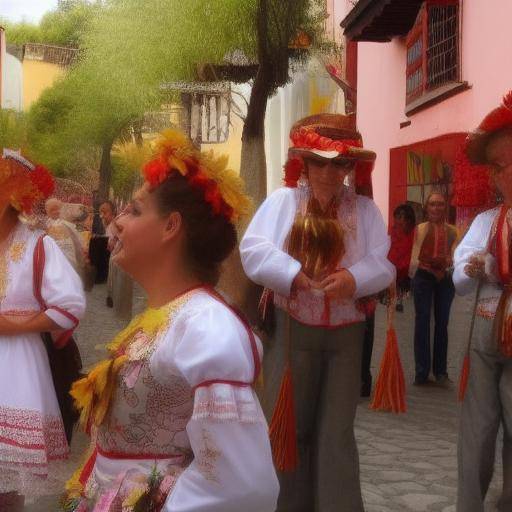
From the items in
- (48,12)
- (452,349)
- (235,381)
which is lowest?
(452,349)

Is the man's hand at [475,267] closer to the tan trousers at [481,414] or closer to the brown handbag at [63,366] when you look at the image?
the tan trousers at [481,414]

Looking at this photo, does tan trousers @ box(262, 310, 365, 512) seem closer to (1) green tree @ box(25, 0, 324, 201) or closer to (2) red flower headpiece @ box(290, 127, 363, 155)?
(2) red flower headpiece @ box(290, 127, 363, 155)

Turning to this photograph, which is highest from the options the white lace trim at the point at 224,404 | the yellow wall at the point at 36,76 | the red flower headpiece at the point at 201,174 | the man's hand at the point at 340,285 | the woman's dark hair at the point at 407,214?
the yellow wall at the point at 36,76

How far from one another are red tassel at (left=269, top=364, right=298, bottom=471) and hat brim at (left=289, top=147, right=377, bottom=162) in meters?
0.91

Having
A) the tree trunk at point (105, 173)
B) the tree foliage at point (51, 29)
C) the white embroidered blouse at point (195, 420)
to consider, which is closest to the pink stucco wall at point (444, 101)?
the white embroidered blouse at point (195, 420)

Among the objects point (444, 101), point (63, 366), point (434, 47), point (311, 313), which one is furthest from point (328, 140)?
point (434, 47)

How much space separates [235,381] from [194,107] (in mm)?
22702

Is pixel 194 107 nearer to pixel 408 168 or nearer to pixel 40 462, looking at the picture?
pixel 408 168

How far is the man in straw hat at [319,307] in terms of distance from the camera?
15.2 ft

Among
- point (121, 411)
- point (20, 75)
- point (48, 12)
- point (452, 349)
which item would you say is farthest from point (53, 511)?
point (48, 12)

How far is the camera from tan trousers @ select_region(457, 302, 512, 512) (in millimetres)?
4539

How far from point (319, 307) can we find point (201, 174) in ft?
7.37

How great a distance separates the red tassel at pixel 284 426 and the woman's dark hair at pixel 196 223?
2233 mm

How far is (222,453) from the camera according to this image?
212 cm
